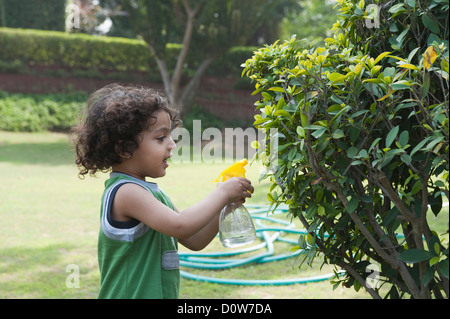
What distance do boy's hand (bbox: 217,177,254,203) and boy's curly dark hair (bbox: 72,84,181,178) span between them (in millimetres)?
402

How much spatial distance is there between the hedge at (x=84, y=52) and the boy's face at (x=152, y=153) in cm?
1688

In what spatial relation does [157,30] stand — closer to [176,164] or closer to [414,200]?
[176,164]

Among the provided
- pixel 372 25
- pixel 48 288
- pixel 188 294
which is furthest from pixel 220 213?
pixel 48 288

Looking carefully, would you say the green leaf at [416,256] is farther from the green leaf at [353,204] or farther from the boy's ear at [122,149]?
the boy's ear at [122,149]

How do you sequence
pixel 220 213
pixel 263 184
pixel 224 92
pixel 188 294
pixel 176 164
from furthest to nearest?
1. pixel 224 92
2. pixel 176 164
3. pixel 263 184
4. pixel 188 294
5. pixel 220 213

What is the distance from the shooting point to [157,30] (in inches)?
644

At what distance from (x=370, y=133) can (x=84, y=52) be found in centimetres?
1862

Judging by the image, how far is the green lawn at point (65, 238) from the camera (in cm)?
408

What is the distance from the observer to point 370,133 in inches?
66.0

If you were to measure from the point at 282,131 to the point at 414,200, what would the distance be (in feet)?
1.60

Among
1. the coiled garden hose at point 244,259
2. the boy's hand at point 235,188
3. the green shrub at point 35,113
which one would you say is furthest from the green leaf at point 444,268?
the green shrub at point 35,113
